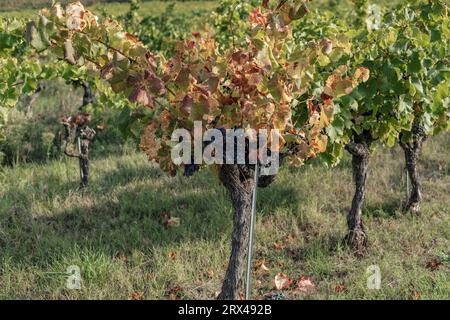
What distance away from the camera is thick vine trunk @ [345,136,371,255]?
16.8ft

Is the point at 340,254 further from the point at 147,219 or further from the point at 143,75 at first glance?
the point at 143,75

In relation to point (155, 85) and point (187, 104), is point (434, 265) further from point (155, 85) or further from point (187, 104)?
point (155, 85)

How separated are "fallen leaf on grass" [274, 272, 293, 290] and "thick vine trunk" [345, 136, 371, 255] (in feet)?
2.82

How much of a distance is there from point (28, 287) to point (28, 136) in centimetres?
425

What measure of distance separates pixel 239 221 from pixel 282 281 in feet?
2.74

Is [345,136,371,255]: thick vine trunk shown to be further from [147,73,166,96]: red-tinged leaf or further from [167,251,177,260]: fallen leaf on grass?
[147,73,166,96]: red-tinged leaf

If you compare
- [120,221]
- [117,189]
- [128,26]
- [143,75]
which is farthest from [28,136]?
[128,26]

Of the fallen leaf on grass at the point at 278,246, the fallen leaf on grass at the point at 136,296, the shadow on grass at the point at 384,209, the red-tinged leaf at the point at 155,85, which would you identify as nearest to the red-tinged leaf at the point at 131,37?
the red-tinged leaf at the point at 155,85

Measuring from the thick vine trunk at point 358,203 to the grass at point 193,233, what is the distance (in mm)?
121

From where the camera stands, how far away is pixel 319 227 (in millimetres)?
5570

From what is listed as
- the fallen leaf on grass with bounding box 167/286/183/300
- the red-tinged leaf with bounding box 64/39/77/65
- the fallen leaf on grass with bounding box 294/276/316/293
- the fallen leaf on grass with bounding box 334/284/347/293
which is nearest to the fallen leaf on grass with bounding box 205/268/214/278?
the fallen leaf on grass with bounding box 167/286/183/300

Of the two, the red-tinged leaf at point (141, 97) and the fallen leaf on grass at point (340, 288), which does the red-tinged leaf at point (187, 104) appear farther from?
the fallen leaf on grass at point (340, 288)

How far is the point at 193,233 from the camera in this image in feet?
17.8

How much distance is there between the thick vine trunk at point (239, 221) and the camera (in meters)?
3.85
